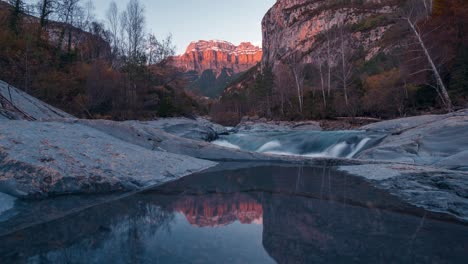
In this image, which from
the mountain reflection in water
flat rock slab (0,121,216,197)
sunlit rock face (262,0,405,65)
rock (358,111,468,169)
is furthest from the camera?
sunlit rock face (262,0,405,65)

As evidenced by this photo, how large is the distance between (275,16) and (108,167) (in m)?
135

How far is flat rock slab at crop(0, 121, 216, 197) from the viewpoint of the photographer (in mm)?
3018

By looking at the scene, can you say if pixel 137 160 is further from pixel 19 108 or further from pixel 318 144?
pixel 318 144

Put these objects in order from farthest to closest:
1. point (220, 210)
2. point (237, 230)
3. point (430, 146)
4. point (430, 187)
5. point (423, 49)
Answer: point (423, 49) < point (430, 146) < point (430, 187) < point (220, 210) < point (237, 230)

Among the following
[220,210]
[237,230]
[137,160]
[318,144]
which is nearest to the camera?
[237,230]

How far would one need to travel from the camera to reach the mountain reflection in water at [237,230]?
1.84 meters

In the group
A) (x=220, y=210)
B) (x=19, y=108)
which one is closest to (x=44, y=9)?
(x=19, y=108)

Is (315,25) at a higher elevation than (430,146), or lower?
higher

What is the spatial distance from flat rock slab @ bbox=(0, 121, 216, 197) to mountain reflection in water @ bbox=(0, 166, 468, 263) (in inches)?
11.6

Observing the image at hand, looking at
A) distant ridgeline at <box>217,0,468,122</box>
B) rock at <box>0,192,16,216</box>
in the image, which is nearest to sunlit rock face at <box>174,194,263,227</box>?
rock at <box>0,192,16,216</box>

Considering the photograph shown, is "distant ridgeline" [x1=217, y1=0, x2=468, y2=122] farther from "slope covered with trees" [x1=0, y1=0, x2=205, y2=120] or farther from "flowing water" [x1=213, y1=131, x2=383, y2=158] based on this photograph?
"slope covered with trees" [x1=0, y1=0, x2=205, y2=120]

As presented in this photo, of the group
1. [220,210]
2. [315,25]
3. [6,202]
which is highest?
[315,25]

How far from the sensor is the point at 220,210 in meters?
3.00

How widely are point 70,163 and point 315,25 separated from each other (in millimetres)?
108297
